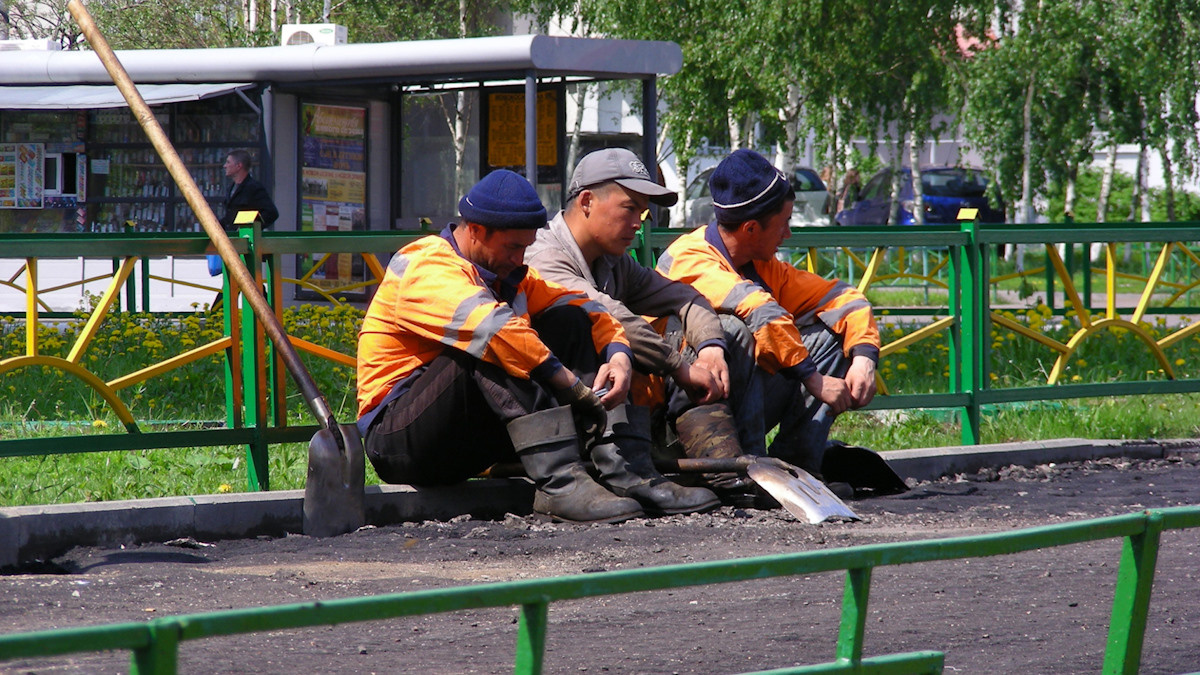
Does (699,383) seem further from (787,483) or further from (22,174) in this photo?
(22,174)

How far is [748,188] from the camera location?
514 cm

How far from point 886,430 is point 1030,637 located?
379 cm

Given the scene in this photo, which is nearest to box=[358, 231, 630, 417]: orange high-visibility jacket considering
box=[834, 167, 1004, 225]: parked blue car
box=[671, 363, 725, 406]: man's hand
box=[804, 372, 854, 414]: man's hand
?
box=[671, 363, 725, 406]: man's hand

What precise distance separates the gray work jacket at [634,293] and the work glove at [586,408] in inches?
10.8

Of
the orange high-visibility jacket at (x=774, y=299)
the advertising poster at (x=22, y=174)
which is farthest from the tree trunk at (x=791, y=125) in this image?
the orange high-visibility jacket at (x=774, y=299)

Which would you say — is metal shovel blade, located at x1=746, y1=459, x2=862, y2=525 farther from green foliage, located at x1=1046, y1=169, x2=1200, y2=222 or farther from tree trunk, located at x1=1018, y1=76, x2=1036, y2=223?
green foliage, located at x1=1046, y1=169, x2=1200, y2=222

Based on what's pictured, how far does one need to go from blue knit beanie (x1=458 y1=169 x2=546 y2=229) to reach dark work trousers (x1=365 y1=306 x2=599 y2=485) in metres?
0.38

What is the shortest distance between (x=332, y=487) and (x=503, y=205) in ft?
3.30

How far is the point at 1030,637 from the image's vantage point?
3320 mm

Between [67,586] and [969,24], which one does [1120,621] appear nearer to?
[67,586]

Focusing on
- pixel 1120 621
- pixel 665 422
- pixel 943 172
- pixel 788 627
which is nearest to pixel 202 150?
pixel 665 422

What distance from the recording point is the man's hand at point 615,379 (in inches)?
179

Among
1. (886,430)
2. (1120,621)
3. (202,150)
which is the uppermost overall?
(202,150)

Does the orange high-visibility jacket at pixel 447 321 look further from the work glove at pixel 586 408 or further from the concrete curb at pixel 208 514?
the concrete curb at pixel 208 514
